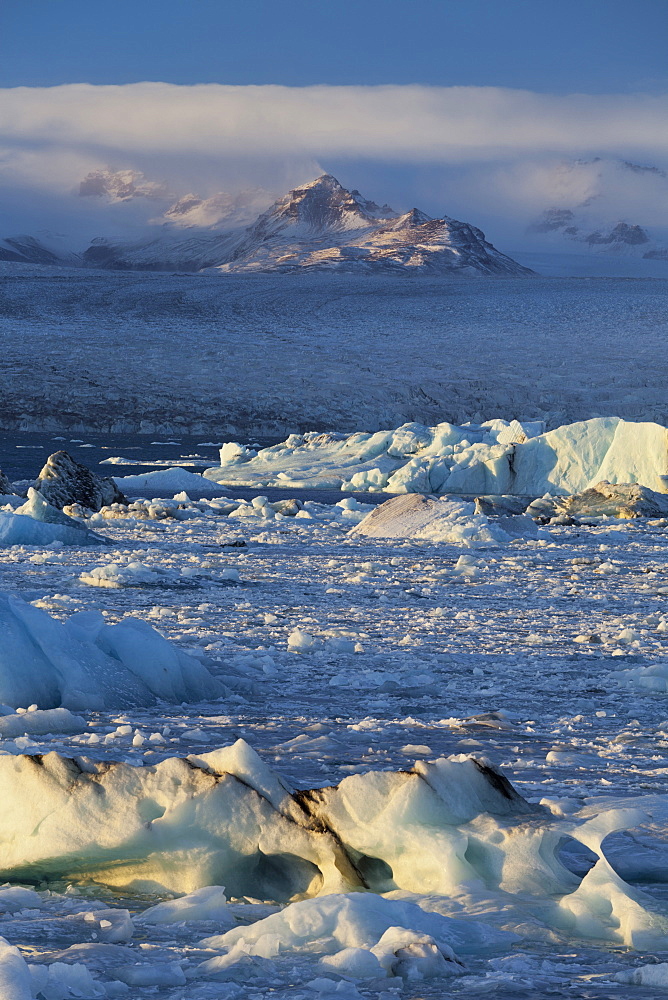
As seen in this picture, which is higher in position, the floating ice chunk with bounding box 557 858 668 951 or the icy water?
the floating ice chunk with bounding box 557 858 668 951

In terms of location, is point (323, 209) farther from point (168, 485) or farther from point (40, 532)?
point (40, 532)

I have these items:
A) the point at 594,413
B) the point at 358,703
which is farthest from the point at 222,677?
the point at 594,413

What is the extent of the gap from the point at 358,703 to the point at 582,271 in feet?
366

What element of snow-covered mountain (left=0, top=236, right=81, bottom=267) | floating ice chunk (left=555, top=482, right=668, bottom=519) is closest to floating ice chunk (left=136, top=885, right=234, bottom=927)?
floating ice chunk (left=555, top=482, right=668, bottom=519)

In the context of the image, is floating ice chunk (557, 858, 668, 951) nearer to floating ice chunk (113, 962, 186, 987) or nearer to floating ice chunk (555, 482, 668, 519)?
floating ice chunk (113, 962, 186, 987)

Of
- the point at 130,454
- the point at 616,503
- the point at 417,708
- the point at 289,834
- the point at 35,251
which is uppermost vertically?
the point at 35,251

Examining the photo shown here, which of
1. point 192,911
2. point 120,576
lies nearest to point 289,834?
point 192,911

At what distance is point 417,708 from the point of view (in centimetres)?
359

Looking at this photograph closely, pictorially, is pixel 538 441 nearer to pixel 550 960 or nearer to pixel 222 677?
pixel 222 677

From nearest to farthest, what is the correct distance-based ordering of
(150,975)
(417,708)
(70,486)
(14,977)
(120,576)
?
(14,977) < (150,975) < (417,708) < (120,576) < (70,486)

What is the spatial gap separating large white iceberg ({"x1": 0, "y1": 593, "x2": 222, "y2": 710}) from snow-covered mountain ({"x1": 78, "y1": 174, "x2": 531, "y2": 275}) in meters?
69.4

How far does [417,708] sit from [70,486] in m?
8.78

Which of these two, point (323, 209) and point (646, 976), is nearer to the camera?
point (646, 976)

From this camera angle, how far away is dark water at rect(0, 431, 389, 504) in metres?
17.5
